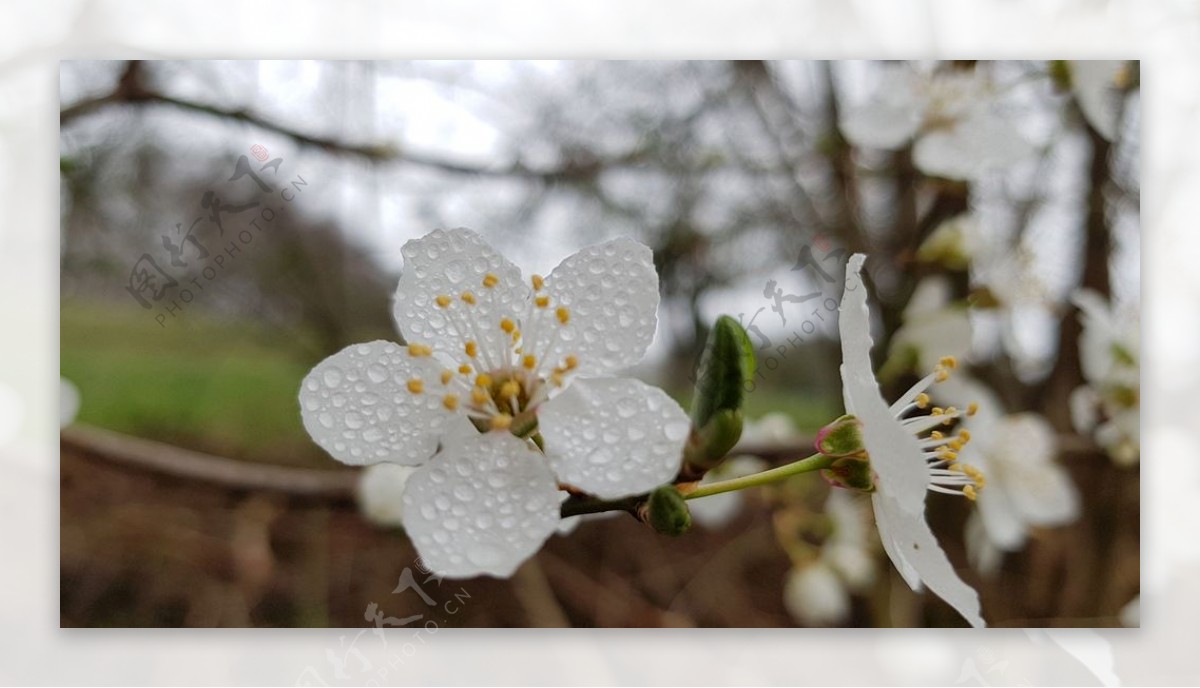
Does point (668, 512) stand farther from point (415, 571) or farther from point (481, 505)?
point (415, 571)

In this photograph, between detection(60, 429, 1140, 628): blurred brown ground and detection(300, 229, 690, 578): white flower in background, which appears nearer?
detection(300, 229, 690, 578): white flower in background

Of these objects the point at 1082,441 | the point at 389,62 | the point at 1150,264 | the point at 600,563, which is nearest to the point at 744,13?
the point at 389,62

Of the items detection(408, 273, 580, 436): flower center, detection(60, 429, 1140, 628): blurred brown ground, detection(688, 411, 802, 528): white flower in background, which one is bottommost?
detection(60, 429, 1140, 628): blurred brown ground

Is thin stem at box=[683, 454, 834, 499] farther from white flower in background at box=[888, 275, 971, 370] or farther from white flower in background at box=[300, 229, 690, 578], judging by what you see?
white flower in background at box=[888, 275, 971, 370]

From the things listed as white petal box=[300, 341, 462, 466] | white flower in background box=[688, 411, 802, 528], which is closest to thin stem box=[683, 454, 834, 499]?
white petal box=[300, 341, 462, 466]

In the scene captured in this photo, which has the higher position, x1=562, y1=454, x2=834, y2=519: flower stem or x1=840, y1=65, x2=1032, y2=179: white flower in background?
x1=840, y1=65, x2=1032, y2=179: white flower in background

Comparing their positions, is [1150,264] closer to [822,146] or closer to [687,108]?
[822,146]

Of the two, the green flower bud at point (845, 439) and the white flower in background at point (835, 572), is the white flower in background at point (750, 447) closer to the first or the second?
the white flower in background at point (835, 572)

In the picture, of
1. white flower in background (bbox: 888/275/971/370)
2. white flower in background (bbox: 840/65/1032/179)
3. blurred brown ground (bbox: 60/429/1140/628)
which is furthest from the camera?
blurred brown ground (bbox: 60/429/1140/628)
